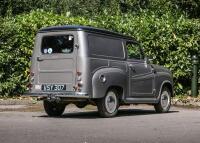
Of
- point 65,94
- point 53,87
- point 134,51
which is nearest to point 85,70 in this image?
point 65,94

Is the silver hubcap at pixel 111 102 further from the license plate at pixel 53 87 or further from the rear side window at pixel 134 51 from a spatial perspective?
the rear side window at pixel 134 51

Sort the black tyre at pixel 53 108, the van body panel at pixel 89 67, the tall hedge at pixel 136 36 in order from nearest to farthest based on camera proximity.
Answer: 1. the van body panel at pixel 89 67
2. the black tyre at pixel 53 108
3. the tall hedge at pixel 136 36

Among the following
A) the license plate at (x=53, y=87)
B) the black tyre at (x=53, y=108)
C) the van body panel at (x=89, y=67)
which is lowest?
the black tyre at (x=53, y=108)

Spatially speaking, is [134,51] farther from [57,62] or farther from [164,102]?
[57,62]

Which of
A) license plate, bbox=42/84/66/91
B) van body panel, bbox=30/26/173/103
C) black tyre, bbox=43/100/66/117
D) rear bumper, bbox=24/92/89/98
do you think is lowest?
black tyre, bbox=43/100/66/117

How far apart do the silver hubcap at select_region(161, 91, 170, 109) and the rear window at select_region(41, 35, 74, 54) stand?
342 cm

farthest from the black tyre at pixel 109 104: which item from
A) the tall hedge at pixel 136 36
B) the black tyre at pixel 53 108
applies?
the tall hedge at pixel 136 36

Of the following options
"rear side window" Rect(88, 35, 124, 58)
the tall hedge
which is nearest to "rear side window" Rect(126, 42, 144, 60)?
"rear side window" Rect(88, 35, 124, 58)

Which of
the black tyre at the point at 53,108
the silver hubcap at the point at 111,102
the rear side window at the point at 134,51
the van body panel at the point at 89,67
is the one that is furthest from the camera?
the rear side window at the point at 134,51

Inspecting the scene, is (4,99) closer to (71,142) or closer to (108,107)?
(108,107)

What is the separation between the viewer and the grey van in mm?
13477

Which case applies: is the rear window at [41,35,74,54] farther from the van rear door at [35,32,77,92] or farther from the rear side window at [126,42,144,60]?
the rear side window at [126,42,144,60]

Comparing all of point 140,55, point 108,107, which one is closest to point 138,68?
point 140,55

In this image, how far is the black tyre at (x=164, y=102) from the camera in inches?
626
